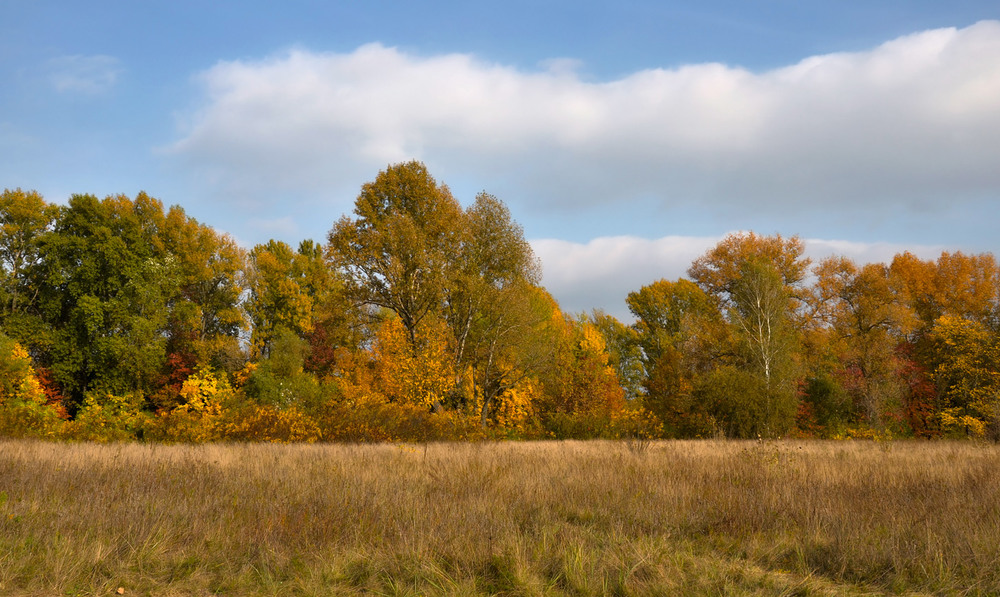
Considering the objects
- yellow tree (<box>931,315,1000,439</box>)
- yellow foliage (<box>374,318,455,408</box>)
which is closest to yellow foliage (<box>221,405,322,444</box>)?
yellow foliage (<box>374,318,455,408</box>)

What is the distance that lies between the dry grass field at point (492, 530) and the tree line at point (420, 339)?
10.7 m

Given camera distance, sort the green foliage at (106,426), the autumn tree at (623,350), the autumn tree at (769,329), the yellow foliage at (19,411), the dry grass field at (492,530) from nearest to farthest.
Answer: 1. the dry grass field at (492,530)
2. the yellow foliage at (19,411)
3. the green foliage at (106,426)
4. the autumn tree at (769,329)
5. the autumn tree at (623,350)

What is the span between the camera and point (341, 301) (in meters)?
28.1

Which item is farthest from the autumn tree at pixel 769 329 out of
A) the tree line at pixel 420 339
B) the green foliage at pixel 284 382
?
the green foliage at pixel 284 382

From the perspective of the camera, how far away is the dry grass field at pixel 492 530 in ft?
17.5

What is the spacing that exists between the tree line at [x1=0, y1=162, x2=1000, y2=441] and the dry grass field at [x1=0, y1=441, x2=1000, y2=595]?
10718 millimetres

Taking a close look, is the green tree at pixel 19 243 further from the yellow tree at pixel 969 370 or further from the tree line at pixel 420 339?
the yellow tree at pixel 969 370

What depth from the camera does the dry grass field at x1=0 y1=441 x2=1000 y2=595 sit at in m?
5.33

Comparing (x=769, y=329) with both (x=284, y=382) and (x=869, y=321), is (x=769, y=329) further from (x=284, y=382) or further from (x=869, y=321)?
(x=284, y=382)

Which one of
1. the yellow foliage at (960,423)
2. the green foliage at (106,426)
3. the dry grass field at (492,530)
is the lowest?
the yellow foliage at (960,423)

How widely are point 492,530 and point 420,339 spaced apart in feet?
69.8

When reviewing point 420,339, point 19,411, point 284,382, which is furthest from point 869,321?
point 19,411

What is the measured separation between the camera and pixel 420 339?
2750 centimetres

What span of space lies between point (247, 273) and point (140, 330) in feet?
27.1
